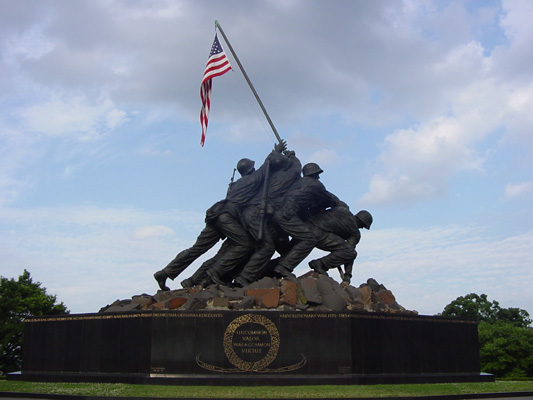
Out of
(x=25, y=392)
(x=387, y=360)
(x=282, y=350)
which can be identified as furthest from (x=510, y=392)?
(x=25, y=392)

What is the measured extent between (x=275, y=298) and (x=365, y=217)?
14.2 feet

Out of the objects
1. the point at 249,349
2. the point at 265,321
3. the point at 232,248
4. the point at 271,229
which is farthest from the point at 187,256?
the point at 249,349

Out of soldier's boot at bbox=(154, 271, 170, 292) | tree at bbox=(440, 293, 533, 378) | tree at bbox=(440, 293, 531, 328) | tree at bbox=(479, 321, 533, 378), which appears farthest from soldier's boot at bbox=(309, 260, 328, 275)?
tree at bbox=(440, 293, 531, 328)

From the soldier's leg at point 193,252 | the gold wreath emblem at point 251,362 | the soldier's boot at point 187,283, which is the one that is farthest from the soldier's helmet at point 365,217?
the gold wreath emblem at point 251,362

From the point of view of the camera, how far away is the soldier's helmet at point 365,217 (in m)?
16.4

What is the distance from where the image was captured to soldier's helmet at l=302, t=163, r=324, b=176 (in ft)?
53.4

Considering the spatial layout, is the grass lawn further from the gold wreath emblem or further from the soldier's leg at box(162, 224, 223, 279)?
the soldier's leg at box(162, 224, 223, 279)

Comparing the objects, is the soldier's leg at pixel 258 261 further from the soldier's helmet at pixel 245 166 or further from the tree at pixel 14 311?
the tree at pixel 14 311

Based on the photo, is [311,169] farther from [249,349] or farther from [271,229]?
[249,349]

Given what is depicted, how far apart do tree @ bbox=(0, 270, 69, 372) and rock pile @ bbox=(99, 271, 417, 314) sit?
1838cm

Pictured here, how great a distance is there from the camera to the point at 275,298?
523 inches

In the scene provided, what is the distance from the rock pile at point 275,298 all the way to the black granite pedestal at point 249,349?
0.47m

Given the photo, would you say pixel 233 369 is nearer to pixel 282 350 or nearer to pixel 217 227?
pixel 282 350

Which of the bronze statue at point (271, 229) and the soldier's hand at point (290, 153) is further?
the soldier's hand at point (290, 153)
